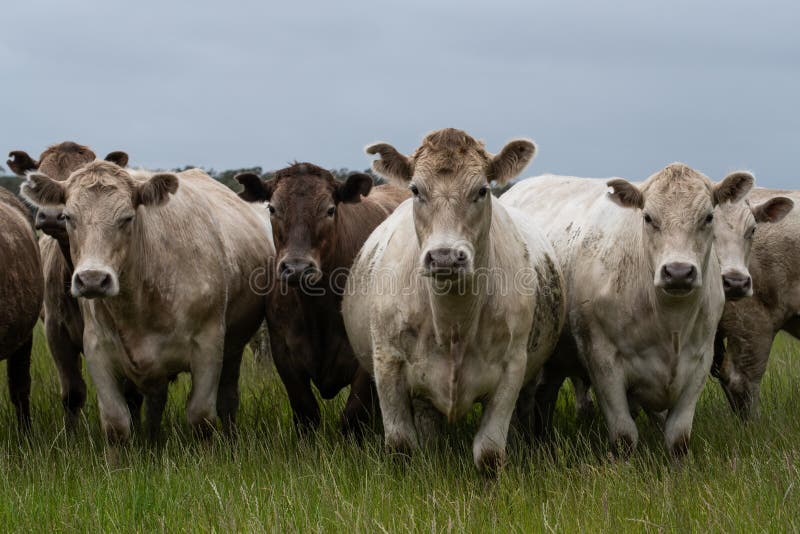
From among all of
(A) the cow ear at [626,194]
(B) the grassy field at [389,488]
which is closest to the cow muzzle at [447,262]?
(B) the grassy field at [389,488]

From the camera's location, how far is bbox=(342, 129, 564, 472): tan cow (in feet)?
18.3

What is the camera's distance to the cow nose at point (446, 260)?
17.1 feet

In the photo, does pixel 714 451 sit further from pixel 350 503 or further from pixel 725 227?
pixel 350 503

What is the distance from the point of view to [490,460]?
600cm

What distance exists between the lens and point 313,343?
25.0ft

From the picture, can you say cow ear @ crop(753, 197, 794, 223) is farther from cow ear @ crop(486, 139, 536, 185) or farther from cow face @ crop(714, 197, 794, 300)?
cow ear @ crop(486, 139, 536, 185)

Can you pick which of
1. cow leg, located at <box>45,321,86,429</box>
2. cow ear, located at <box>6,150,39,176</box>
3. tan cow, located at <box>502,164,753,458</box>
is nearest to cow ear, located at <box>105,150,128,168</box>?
cow ear, located at <box>6,150,39,176</box>

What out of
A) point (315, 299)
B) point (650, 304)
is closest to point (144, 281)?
point (315, 299)

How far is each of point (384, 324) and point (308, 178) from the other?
1.77 metres

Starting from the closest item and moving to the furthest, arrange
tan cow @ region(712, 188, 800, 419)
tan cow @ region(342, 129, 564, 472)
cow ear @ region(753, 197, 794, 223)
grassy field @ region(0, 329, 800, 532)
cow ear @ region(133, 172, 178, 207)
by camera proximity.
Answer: grassy field @ region(0, 329, 800, 532) < tan cow @ region(342, 129, 564, 472) < cow ear @ region(133, 172, 178, 207) < cow ear @ region(753, 197, 794, 223) < tan cow @ region(712, 188, 800, 419)

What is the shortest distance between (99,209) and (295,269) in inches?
53.6

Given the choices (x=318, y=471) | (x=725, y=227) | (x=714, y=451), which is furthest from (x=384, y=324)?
(x=725, y=227)

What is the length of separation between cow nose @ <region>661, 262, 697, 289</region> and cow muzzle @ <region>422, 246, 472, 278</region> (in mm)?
1304

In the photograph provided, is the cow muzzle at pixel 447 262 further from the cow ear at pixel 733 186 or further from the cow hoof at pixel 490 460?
the cow ear at pixel 733 186
